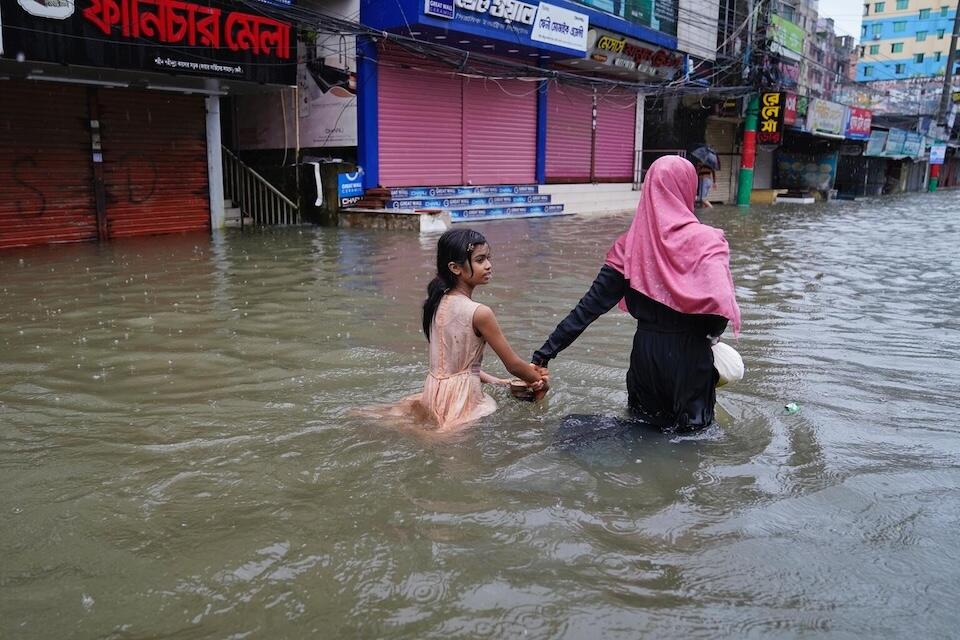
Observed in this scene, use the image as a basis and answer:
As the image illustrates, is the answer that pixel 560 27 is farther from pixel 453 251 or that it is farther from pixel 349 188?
pixel 453 251

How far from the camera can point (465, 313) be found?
3775 mm

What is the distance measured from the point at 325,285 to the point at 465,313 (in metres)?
5.06

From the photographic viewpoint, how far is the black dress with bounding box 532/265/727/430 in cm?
365

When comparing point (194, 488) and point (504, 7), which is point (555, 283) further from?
point (504, 7)

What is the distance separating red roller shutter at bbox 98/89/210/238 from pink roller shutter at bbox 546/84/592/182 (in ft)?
35.5

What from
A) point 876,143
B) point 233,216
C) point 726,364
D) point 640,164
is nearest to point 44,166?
point 233,216

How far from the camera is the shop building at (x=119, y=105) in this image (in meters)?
10.6

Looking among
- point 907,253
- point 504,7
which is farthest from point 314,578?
point 504,7

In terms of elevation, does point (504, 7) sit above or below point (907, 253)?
above

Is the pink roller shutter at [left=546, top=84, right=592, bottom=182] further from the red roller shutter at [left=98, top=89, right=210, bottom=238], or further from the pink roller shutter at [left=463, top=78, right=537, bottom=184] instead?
the red roller shutter at [left=98, top=89, right=210, bottom=238]

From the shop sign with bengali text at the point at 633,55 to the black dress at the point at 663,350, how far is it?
753 inches

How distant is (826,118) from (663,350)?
102 ft

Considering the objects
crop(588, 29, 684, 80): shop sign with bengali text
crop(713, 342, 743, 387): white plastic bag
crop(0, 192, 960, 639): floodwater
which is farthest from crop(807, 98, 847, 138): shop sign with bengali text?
crop(713, 342, 743, 387): white plastic bag

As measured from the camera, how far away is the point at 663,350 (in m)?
3.69
